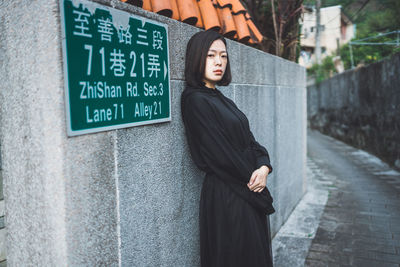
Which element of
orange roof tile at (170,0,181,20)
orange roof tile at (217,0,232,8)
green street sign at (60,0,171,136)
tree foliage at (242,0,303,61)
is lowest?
green street sign at (60,0,171,136)

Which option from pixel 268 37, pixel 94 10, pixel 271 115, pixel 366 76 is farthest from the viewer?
pixel 366 76

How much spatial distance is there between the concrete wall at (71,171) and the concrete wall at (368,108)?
7002 millimetres

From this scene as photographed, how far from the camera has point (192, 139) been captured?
226 cm

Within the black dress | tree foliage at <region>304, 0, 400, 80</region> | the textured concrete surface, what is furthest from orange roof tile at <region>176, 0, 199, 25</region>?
tree foliage at <region>304, 0, 400, 80</region>

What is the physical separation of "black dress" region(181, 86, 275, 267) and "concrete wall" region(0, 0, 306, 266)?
0.54 ft

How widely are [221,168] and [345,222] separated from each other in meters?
3.43

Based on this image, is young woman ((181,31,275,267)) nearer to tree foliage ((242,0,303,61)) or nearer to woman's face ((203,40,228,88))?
woman's face ((203,40,228,88))

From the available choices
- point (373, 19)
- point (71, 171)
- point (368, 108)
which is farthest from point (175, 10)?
point (373, 19)

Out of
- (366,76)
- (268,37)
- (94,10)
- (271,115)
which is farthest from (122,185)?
(366,76)

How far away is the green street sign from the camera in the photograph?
1487 millimetres

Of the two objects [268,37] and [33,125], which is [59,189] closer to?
[33,125]

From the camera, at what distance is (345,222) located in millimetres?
4812

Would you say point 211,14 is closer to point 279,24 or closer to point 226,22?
point 226,22

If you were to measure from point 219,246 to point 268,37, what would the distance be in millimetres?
4439
